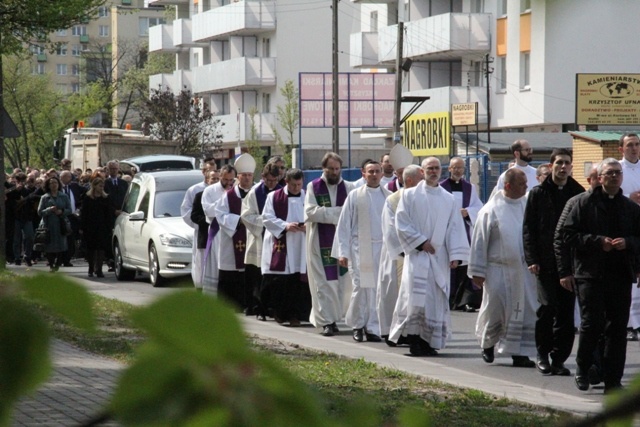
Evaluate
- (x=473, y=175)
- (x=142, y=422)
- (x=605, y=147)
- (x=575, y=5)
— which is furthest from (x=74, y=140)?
(x=142, y=422)

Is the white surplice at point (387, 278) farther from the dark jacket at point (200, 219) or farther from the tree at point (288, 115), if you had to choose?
the tree at point (288, 115)

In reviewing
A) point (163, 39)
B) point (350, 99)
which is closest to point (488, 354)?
point (350, 99)

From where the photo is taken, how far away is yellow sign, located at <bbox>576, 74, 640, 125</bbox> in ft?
114

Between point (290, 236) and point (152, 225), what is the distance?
17.9ft

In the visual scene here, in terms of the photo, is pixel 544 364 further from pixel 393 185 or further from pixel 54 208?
pixel 54 208

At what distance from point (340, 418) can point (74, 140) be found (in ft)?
122

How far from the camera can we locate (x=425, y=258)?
485 inches

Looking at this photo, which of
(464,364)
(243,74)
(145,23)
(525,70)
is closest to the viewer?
(464,364)

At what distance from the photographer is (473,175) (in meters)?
27.7

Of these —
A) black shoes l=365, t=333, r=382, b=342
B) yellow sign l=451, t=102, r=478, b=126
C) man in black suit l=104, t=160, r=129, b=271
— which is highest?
yellow sign l=451, t=102, r=478, b=126

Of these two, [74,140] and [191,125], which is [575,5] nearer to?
[74,140]

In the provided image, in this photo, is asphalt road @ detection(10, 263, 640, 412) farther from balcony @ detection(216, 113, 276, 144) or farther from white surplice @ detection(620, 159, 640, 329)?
balcony @ detection(216, 113, 276, 144)

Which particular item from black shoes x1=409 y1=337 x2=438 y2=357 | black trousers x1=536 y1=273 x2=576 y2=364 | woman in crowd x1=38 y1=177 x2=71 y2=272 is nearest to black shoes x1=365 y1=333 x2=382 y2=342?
black shoes x1=409 y1=337 x2=438 y2=357

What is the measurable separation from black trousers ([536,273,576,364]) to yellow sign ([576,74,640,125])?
80.1ft
